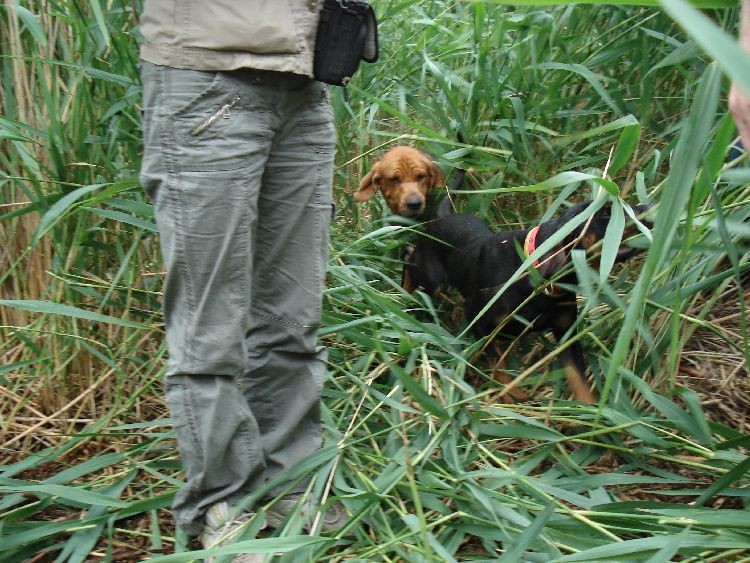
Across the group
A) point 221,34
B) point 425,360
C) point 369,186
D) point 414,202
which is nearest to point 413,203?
point 414,202

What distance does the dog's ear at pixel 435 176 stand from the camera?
3.40 metres

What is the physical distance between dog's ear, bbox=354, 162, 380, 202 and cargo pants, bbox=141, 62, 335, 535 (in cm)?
134

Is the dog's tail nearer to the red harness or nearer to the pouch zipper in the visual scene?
the red harness

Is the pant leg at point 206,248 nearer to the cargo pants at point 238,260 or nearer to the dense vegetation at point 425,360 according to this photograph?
the cargo pants at point 238,260

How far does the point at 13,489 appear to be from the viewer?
1.87 meters

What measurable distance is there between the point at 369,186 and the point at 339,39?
1582 millimetres

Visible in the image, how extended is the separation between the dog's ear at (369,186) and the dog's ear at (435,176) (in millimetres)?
257

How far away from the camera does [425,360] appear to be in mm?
2279

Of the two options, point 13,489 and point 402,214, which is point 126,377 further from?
point 402,214

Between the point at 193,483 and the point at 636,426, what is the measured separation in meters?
1.14

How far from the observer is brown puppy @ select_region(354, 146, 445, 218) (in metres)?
3.27

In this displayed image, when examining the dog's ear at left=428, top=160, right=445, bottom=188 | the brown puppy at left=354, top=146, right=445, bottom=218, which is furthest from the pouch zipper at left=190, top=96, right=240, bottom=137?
the dog's ear at left=428, top=160, right=445, bottom=188

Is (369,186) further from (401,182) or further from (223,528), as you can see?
(223,528)

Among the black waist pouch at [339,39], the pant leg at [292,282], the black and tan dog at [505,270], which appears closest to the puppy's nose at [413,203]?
the black and tan dog at [505,270]
